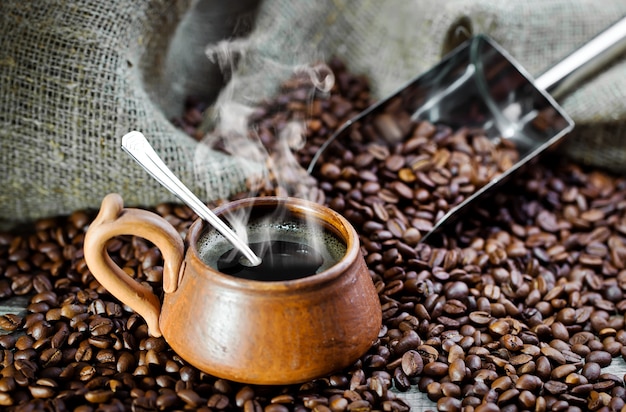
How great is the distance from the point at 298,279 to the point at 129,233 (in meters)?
0.31

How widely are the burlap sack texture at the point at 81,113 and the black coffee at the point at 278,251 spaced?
44 cm

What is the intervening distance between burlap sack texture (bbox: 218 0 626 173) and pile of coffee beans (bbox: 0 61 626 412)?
11cm

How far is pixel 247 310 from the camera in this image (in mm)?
1262

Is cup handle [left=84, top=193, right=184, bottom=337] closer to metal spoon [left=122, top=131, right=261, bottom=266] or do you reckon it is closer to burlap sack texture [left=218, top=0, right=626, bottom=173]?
metal spoon [left=122, top=131, right=261, bottom=266]

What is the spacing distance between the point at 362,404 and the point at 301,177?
72 centimetres

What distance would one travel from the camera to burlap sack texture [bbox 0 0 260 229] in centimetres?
178

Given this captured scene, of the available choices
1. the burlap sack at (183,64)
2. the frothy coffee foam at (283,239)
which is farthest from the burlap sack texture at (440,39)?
the frothy coffee foam at (283,239)

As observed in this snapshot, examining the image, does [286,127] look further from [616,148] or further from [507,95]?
[616,148]

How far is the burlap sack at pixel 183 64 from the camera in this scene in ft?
5.89

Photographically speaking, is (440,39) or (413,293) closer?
(413,293)

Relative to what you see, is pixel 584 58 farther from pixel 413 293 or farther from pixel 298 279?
pixel 298 279

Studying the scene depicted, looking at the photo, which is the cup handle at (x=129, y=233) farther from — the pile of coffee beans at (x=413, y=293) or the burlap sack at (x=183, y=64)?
the burlap sack at (x=183, y=64)

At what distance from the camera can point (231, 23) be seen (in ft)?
7.81

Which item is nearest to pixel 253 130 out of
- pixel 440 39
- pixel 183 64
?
pixel 183 64
